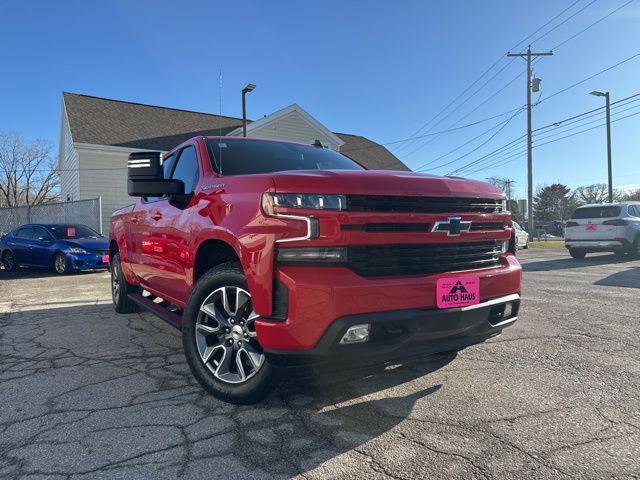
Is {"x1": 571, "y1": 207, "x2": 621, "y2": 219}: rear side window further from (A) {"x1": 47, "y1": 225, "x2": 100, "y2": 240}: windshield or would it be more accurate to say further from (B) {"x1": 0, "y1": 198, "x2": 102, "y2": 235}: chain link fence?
(B) {"x1": 0, "y1": 198, "x2": 102, "y2": 235}: chain link fence

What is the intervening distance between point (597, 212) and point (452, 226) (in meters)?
12.6

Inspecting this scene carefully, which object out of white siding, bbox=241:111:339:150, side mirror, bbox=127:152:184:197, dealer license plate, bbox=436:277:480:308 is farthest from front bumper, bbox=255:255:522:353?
white siding, bbox=241:111:339:150

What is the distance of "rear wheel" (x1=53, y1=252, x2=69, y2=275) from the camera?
11.2 meters

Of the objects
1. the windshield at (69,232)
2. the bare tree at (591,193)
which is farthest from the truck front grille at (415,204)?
the bare tree at (591,193)

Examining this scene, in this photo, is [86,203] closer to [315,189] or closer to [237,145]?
[237,145]

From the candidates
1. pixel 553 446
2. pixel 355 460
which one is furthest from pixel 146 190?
pixel 553 446

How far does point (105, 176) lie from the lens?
1998 cm

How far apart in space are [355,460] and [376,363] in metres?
0.53

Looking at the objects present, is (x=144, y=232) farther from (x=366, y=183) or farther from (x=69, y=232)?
(x=69, y=232)

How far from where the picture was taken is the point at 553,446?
2.37m

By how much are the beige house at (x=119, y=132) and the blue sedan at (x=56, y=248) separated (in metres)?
6.54

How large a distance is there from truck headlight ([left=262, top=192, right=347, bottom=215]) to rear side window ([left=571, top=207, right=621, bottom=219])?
1316cm

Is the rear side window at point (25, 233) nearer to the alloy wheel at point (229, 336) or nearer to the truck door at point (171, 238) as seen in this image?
the truck door at point (171, 238)

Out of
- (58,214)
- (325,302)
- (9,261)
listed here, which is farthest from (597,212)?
(58,214)
